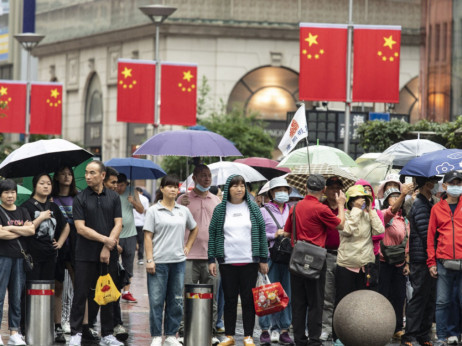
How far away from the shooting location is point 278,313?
50.8 ft

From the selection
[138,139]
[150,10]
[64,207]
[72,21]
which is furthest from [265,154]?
[64,207]

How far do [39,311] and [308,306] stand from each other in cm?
303

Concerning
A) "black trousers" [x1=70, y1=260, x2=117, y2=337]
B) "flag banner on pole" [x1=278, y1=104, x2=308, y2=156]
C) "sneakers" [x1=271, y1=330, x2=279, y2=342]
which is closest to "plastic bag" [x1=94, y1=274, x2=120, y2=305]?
"black trousers" [x1=70, y1=260, x2=117, y2=337]

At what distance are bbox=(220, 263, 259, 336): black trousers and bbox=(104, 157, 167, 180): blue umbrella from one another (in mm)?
4256

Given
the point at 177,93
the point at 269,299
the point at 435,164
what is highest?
the point at 177,93

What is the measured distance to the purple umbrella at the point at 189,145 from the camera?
15539mm

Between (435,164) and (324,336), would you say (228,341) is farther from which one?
(435,164)

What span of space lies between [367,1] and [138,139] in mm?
11418

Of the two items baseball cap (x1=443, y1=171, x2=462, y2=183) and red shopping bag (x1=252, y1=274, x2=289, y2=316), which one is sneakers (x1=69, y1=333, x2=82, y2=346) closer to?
red shopping bag (x1=252, y1=274, x2=289, y2=316)

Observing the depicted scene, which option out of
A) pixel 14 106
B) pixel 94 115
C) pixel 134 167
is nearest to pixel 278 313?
pixel 134 167

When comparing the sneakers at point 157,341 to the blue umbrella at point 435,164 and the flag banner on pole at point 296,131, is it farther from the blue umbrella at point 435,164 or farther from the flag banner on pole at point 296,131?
the flag banner on pole at point 296,131

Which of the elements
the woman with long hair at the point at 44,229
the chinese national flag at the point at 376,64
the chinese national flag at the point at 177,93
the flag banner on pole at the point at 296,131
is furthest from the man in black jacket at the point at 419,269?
the chinese national flag at the point at 177,93

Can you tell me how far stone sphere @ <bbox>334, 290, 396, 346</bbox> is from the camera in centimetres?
1369

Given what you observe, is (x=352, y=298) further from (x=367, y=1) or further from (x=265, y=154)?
(x=367, y=1)
